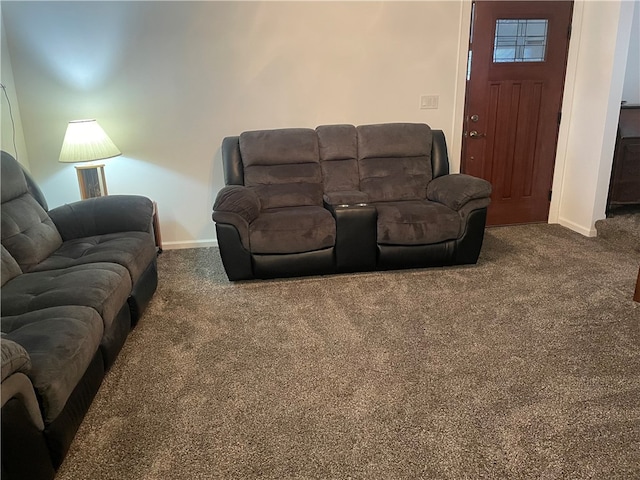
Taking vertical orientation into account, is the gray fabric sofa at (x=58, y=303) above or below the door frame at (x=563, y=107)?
below

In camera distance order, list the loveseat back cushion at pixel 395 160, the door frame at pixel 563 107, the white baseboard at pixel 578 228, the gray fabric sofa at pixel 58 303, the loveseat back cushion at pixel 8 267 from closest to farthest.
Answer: the gray fabric sofa at pixel 58 303, the loveseat back cushion at pixel 8 267, the loveseat back cushion at pixel 395 160, the door frame at pixel 563 107, the white baseboard at pixel 578 228

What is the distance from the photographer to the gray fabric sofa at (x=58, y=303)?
1585 mm

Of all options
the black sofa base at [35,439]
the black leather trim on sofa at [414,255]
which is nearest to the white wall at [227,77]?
the black leather trim on sofa at [414,255]

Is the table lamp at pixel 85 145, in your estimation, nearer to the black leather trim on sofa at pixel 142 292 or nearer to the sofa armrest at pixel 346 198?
the black leather trim on sofa at pixel 142 292

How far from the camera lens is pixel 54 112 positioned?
12.6 feet

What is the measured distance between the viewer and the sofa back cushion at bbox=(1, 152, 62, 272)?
269 cm

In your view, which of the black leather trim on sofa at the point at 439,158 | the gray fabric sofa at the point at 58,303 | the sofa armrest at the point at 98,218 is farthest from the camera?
the black leather trim on sofa at the point at 439,158

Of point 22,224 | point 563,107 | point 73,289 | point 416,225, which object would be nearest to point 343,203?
point 416,225

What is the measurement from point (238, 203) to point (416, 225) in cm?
122

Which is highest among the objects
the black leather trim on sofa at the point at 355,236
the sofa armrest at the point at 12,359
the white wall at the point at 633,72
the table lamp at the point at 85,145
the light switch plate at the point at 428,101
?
the white wall at the point at 633,72

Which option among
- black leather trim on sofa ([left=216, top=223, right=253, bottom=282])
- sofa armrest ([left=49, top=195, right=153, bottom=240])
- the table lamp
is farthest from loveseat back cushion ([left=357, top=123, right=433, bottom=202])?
the table lamp

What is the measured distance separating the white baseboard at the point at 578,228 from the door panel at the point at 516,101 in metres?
0.17

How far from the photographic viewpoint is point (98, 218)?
3.19m

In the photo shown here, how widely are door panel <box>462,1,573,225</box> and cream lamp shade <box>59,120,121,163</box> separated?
2.99m
